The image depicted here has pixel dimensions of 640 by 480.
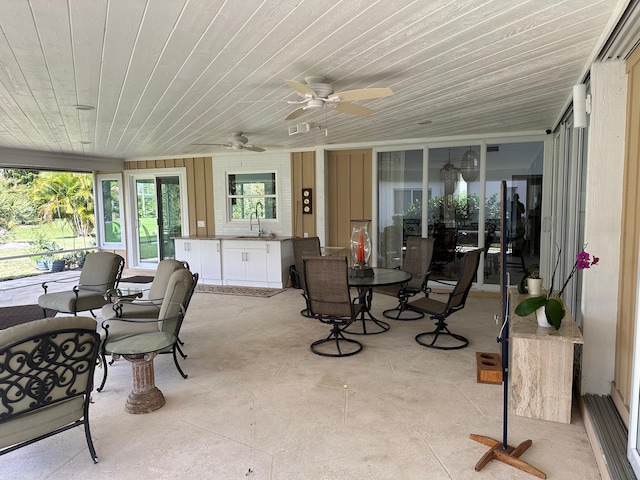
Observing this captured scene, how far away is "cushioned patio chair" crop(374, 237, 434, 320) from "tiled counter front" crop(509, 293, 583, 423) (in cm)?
221

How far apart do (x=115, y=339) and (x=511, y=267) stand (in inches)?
224

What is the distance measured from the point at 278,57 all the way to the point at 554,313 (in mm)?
2526

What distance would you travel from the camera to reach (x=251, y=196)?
7.93 m

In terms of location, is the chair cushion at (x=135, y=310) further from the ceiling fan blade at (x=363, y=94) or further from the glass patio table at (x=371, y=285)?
the ceiling fan blade at (x=363, y=94)

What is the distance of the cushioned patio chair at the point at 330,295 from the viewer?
3754 millimetres

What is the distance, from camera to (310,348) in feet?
13.5

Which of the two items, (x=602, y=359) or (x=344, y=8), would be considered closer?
(x=344, y=8)

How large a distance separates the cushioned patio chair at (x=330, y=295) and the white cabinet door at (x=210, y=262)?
3.96m

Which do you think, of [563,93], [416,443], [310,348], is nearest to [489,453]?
[416,443]

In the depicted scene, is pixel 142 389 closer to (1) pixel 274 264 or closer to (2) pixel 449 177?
(1) pixel 274 264

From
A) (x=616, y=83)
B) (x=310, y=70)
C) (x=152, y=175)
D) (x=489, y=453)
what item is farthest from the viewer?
(x=152, y=175)

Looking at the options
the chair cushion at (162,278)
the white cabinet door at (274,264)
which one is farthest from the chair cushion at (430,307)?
the white cabinet door at (274,264)

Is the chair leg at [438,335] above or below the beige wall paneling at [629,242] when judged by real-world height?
below

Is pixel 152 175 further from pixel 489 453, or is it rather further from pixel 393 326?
pixel 489 453
